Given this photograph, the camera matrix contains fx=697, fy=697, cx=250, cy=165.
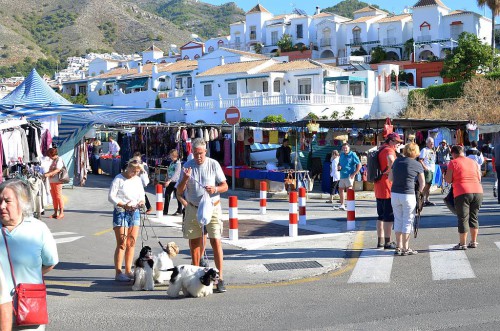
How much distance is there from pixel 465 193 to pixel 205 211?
4.87 meters

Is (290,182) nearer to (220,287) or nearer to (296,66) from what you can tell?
(220,287)

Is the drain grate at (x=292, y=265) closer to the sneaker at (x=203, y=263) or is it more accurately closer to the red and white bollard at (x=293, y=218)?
the sneaker at (x=203, y=263)

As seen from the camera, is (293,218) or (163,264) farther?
(293,218)

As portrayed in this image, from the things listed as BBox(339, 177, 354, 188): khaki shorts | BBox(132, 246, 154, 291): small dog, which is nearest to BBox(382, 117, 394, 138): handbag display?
BBox(339, 177, 354, 188): khaki shorts

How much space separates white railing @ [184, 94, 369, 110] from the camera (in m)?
54.1

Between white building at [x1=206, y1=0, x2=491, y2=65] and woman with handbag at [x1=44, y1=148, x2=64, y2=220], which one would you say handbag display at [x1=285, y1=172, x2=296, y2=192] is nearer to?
woman with handbag at [x1=44, y1=148, x2=64, y2=220]

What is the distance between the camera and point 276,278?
1010 centimetres

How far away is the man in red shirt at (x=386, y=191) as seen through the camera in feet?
39.0

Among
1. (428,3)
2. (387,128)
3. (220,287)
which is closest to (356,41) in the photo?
(428,3)

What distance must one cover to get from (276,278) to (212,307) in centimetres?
199

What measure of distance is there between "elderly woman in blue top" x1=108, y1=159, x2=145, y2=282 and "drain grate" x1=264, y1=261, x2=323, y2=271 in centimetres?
222

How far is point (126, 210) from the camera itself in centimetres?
990

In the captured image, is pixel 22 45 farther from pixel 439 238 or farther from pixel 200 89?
pixel 439 238

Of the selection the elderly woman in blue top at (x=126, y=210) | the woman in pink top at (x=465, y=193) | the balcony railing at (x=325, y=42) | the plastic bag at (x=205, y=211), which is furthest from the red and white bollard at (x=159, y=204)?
the balcony railing at (x=325, y=42)
